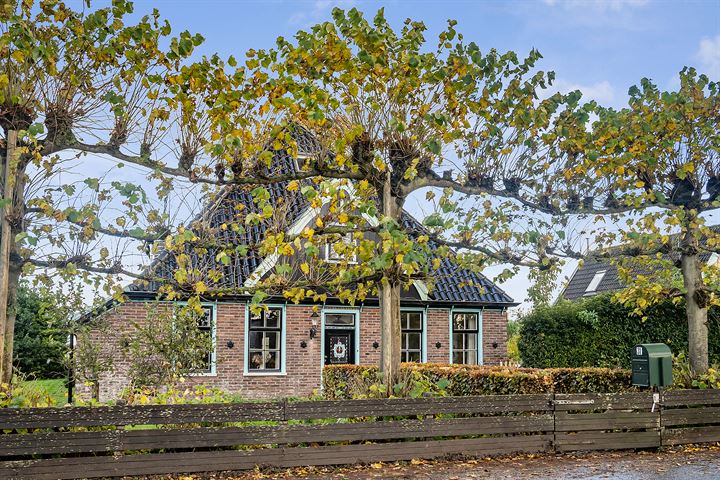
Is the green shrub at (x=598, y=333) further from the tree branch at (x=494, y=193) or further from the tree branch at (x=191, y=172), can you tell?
the tree branch at (x=191, y=172)

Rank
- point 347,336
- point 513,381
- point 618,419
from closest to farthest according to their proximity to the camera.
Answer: point 618,419
point 513,381
point 347,336

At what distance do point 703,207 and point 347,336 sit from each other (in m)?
10.3

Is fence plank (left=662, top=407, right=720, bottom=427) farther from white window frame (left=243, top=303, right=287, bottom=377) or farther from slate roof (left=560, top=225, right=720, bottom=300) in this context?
slate roof (left=560, top=225, right=720, bottom=300)

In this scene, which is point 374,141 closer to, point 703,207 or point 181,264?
point 181,264

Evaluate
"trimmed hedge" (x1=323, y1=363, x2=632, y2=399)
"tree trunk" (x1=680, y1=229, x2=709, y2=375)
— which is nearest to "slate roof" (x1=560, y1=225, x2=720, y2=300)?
"tree trunk" (x1=680, y1=229, x2=709, y2=375)

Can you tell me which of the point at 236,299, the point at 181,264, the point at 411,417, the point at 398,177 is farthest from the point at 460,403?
the point at 236,299

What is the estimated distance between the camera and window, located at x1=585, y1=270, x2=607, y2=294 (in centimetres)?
3069

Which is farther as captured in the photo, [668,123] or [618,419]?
[668,123]

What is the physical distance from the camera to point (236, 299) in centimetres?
1962

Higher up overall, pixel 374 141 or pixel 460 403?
pixel 374 141

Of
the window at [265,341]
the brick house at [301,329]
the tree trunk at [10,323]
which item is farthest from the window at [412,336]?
the tree trunk at [10,323]

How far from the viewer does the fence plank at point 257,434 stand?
8.46 metres

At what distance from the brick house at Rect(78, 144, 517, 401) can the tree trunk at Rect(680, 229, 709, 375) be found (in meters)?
5.97

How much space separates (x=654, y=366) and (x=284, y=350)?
35.3ft
